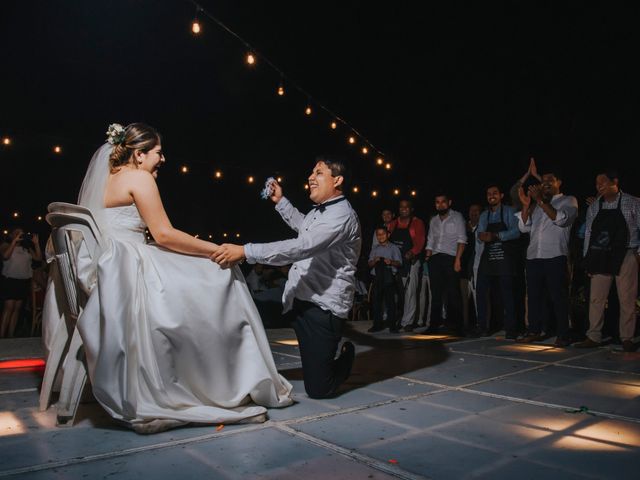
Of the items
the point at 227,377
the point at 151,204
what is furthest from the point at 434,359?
the point at 151,204

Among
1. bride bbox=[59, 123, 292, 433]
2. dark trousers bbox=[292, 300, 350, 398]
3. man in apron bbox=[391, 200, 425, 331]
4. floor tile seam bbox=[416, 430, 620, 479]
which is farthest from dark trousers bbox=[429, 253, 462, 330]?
floor tile seam bbox=[416, 430, 620, 479]

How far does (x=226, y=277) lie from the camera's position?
7.63ft

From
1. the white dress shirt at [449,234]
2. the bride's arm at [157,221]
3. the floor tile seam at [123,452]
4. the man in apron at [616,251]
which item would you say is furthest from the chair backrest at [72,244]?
the white dress shirt at [449,234]

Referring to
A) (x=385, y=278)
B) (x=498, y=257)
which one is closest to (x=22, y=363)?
(x=385, y=278)

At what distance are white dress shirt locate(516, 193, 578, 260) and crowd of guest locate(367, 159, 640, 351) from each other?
0.03ft

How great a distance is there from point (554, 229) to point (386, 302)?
228cm

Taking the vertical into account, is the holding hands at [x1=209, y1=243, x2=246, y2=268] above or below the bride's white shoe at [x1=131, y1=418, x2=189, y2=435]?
above

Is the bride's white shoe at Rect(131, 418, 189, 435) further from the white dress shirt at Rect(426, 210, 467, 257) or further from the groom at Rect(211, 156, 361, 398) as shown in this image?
the white dress shirt at Rect(426, 210, 467, 257)

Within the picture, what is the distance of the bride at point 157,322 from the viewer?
200 centimetres

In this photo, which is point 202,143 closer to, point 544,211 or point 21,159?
point 21,159

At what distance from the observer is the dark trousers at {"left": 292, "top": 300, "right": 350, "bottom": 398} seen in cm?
258

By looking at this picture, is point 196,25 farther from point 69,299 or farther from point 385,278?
point 69,299

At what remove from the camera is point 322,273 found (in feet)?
9.04

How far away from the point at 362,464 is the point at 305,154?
11522mm
